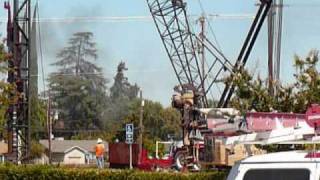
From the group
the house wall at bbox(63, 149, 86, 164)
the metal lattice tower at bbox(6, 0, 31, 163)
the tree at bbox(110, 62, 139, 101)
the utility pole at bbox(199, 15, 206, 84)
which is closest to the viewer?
the metal lattice tower at bbox(6, 0, 31, 163)

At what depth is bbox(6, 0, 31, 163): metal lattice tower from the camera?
1510 inches

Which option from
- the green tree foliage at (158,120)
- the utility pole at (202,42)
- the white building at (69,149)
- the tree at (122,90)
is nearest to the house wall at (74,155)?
the white building at (69,149)

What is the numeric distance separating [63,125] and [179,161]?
106 metres

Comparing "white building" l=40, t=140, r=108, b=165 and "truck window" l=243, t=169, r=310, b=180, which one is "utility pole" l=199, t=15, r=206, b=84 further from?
"truck window" l=243, t=169, r=310, b=180

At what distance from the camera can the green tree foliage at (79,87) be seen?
127625 millimetres

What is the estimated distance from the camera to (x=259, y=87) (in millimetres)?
14945

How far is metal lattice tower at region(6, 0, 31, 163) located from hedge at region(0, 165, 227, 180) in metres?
16.2

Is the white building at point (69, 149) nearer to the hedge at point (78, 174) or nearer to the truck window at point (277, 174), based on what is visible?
the hedge at point (78, 174)

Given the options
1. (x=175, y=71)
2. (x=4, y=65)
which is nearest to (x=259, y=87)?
(x=4, y=65)

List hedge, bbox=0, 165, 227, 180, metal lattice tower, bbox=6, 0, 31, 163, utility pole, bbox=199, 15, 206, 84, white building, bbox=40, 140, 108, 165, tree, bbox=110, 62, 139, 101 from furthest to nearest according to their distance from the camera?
tree, bbox=110, 62, 139, 101 → white building, bbox=40, 140, 108, 165 → utility pole, bbox=199, 15, 206, 84 → metal lattice tower, bbox=6, 0, 31, 163 → hedge, bbox=0, 165, 227, 180

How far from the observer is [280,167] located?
6.84 meters

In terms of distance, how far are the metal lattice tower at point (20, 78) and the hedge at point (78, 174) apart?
16211mm

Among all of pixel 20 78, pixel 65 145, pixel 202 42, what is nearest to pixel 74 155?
pixel 65 145

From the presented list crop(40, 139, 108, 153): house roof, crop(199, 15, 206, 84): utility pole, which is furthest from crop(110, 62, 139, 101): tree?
crop(199, 15, 206, 84): utility pole
